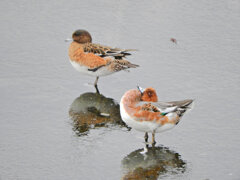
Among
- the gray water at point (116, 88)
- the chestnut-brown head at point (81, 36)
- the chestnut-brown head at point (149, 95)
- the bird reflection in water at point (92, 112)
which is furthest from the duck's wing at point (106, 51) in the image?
the chestnut-brown head at point (149, 95)

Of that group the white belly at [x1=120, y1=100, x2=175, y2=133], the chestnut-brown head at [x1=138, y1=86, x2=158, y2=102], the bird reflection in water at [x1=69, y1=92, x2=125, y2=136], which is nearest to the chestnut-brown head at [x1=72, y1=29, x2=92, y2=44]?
the bird reflection in water at [x1=69, y1=92, x2=125, y2=136]

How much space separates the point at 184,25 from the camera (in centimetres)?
962

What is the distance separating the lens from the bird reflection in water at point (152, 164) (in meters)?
5.24

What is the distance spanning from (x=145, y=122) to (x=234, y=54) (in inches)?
138

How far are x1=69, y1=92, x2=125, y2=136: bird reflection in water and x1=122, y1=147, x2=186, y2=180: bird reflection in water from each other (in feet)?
2.80

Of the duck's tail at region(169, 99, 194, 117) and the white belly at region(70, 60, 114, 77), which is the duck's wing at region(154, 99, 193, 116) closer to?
the duck's tail at region(169, 99, 194, 117)

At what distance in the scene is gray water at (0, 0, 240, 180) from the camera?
549cm

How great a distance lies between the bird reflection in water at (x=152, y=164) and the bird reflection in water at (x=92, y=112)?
2.80 ft

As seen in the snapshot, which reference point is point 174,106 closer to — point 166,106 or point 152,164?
point 166,106

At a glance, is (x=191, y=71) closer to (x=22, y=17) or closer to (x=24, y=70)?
(x=24, y=70)

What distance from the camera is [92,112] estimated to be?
268 inches

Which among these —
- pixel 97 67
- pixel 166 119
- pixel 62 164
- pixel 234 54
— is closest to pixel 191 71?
pixel 234 54

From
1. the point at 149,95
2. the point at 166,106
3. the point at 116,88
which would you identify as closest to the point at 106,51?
the point at 116,88

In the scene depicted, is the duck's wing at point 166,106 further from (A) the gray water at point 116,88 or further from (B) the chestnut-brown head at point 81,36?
(B) the chestnut-brown head at point 81,36
